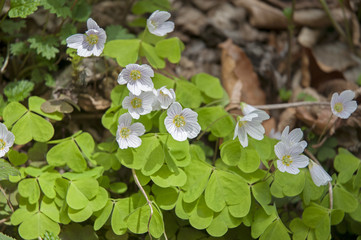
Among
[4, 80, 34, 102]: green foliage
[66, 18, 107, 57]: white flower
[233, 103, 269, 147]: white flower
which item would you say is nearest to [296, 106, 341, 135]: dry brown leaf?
[233, 103, 269, 147]: white flower

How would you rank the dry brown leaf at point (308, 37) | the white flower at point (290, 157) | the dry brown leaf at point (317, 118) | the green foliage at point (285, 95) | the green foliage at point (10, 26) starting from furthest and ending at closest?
the dry brown leaf at point (308, 37) < the green foliage at point (285, 95) < the dry brown leaf at point (317, 118) < the green foliage at point (10, 26) < the white flower at point (290, 157)

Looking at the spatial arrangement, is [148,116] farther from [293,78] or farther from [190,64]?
[293,78]

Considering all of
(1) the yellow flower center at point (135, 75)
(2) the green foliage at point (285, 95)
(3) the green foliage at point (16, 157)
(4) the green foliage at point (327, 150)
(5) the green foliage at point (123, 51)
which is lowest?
(2) the green foliage at point (285, 95)

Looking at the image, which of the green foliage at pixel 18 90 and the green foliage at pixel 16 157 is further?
the green foliage at pixel 18 90

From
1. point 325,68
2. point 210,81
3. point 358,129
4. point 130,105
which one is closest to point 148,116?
point 130,105

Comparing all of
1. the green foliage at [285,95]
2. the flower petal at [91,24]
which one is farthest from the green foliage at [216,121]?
the green foliage at [285,95]

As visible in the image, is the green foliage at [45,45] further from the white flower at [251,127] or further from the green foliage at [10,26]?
the white flower at [251,127]

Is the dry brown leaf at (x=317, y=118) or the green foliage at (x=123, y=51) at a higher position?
the green foliage at (x=123, y=51)

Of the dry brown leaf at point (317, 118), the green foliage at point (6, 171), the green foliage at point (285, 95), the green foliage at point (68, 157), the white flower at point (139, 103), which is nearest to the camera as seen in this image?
the green foliage at point (6, 171)
